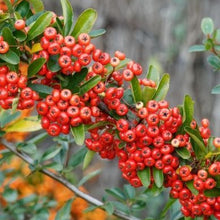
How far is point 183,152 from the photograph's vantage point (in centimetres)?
182

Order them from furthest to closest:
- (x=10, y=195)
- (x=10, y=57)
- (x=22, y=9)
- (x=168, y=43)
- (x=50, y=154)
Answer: (x=168, y=43) → (x=10, y=195) → (x=50, y=154) → (x=22, y=9) → (x=10, y=57)

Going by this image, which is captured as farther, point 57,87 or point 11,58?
point 57,87

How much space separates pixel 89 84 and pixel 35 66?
0.22 metres

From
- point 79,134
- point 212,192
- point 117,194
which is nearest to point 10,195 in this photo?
point 117,194

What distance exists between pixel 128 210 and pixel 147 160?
2.91 feet

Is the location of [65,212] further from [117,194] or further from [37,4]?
[37,4]

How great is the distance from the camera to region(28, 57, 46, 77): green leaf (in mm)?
1709

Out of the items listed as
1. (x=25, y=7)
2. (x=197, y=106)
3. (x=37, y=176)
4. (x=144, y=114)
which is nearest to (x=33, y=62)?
(x=25, y=7)

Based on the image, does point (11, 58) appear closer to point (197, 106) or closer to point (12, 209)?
point (12, 209)

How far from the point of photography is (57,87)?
1.85 metres

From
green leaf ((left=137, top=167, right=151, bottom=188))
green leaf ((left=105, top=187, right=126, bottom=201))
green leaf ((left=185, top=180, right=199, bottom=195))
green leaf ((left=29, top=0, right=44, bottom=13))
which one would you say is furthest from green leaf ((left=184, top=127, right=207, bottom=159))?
green leaf ((left=105, top=187, right=126, bottom=201))

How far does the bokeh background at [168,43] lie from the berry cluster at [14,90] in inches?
167

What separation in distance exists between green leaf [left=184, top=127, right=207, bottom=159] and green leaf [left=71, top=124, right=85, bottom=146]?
404 millimetres

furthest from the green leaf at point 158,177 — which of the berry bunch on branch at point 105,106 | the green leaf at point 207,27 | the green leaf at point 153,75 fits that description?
the green leaf at point 207,27
